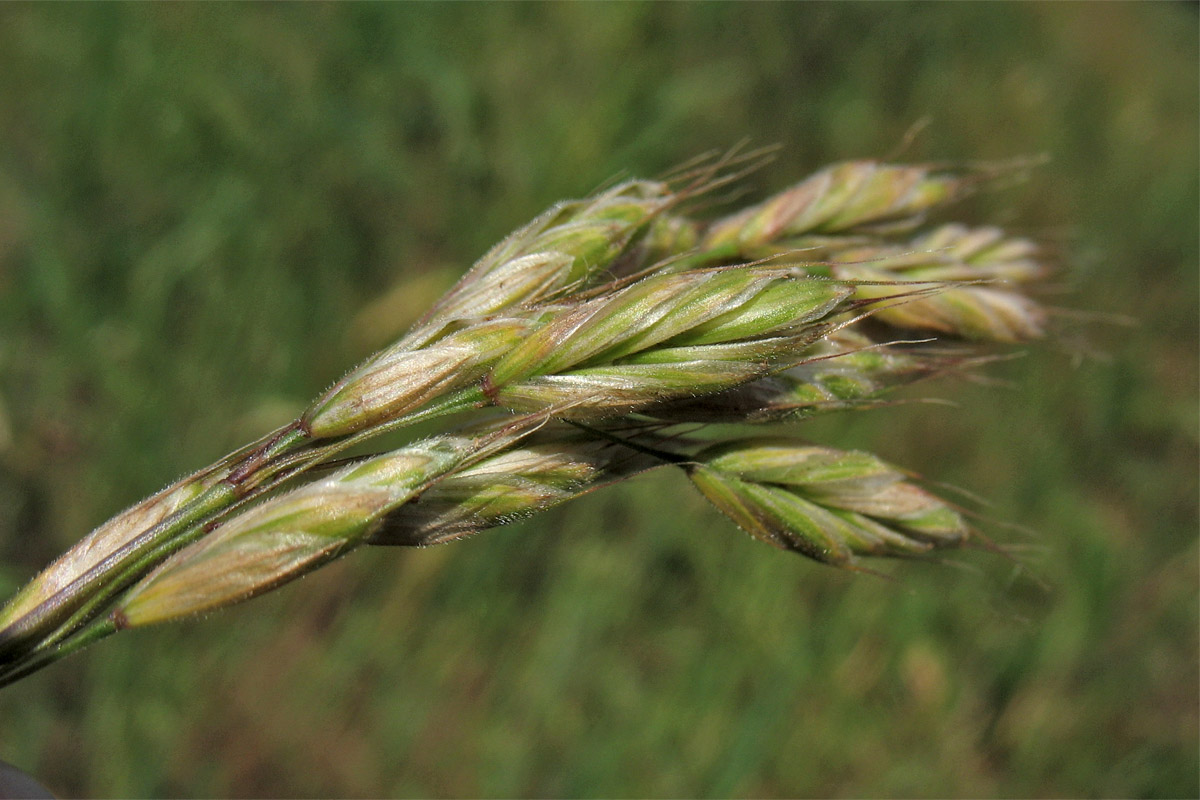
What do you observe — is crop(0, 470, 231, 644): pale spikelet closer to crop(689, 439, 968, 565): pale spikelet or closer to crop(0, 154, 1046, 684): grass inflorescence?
crop(0, 154, 1046, 684): grass inflorescence

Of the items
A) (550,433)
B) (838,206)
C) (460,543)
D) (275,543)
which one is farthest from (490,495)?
(460,543)

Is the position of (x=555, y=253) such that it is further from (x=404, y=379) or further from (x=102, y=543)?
(x=102, y=543)

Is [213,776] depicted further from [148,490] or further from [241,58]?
[241,58]

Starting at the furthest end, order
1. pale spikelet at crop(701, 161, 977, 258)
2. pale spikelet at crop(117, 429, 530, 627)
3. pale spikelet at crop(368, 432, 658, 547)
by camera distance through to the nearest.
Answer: pale spikelet at crop(701, 161, 977, 258)
pale spikelet at crop(368, 432, 658, 547)
pale spikelet at crop(117, 429, 530, 627)

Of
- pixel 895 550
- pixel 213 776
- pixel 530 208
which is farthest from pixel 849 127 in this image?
pixel 213 776

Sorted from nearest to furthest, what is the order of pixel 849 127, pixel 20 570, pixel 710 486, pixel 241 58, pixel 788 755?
pixel 710 486
pixel 20 570
pixel 788 755
pixel 241 58
pixel 849 127

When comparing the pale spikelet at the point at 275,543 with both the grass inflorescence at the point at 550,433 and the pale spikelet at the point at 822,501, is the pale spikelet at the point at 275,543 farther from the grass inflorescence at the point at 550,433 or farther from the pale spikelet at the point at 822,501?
the pale spikelet at the point at 822,501

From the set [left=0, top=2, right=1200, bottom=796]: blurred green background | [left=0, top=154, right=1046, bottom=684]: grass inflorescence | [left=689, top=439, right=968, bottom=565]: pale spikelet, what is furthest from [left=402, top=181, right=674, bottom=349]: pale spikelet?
[left=0, top=2, right=1200, bottom=796]: blurred green background
